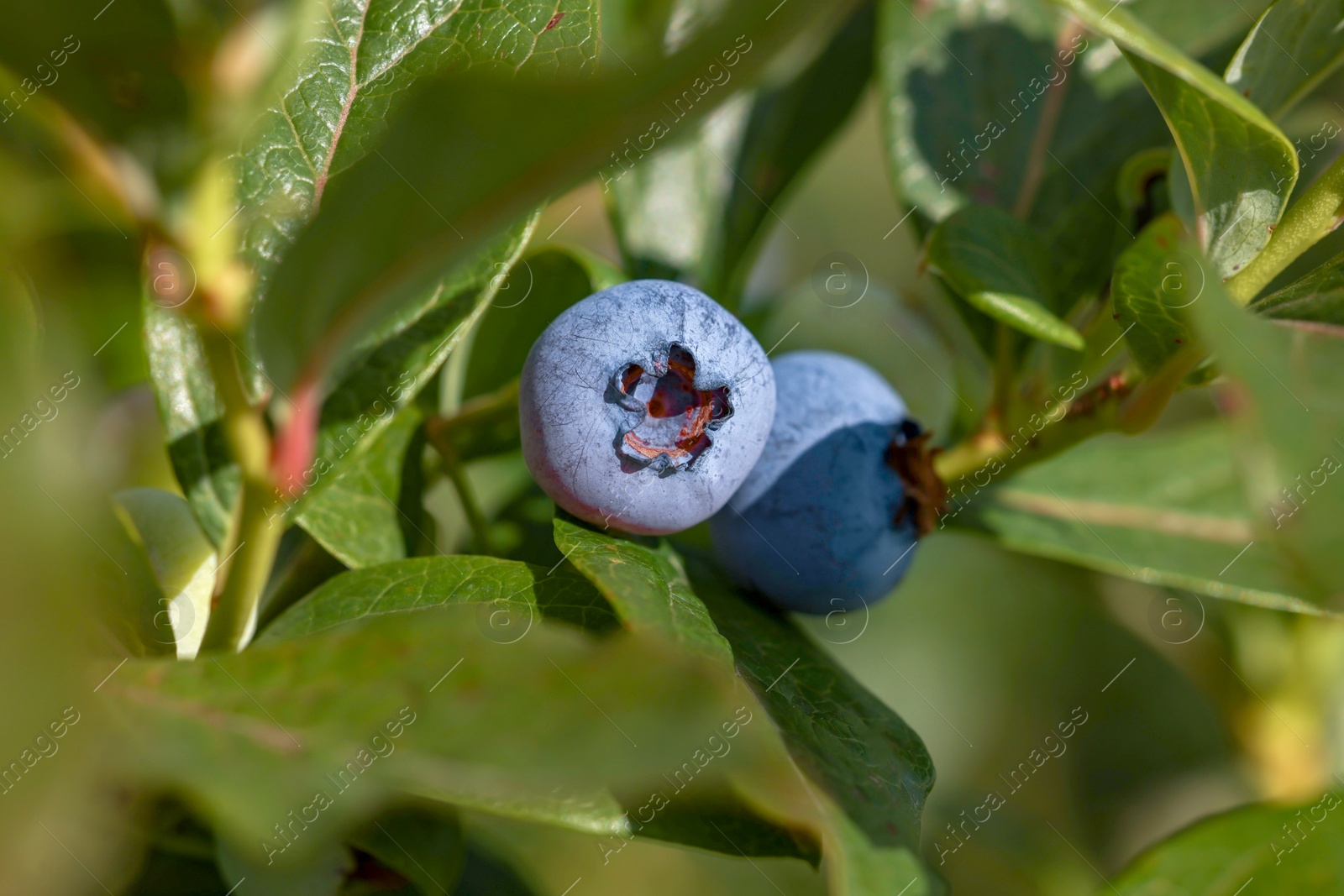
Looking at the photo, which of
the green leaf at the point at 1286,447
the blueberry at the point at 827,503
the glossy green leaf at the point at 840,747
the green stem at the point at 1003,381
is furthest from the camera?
the green stem at the point at 1003,381

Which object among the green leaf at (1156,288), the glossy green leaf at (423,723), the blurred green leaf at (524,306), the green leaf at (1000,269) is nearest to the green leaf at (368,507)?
the blurred green leaf at (524,306)

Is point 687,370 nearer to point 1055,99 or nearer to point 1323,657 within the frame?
point 1055,99

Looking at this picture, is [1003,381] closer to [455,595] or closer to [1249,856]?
[1249,856]

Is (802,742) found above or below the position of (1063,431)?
above

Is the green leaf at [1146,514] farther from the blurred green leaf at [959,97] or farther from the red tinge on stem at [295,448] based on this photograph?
the red tinge on stem at [295,448]

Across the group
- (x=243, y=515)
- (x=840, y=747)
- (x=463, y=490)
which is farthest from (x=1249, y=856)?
(x=243, y=515)

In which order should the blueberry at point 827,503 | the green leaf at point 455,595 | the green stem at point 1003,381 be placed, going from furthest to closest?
the green stem at point 1003,381, the blueberry at point 827,503, the green leaf at point 455,595

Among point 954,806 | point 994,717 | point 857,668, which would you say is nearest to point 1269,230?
point 954,806
